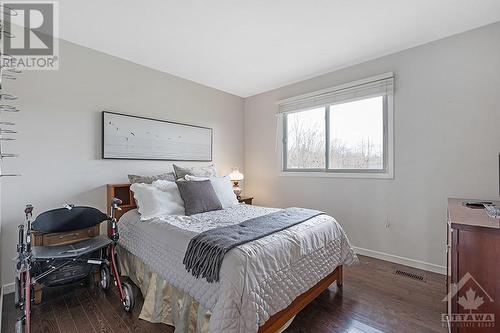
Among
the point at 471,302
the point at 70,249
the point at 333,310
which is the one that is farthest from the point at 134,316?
the point at 471,302

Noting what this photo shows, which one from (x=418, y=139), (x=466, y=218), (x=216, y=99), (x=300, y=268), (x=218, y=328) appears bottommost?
(x=218, y=328)

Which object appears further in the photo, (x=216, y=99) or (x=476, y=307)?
(x=216, y=99)

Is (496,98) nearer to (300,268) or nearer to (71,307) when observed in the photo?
(300,268)

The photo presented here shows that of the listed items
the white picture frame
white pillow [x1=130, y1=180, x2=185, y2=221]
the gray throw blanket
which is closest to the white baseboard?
the gray throw blanket

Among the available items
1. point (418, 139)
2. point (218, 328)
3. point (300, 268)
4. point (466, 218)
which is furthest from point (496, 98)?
point (218, 328)

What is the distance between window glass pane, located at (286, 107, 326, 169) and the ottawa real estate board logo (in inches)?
124

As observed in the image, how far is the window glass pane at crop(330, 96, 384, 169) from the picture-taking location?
3.03 meters

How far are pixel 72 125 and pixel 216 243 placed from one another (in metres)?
2.24

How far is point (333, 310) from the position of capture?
1918 millimetres

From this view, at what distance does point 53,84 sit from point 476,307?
388 cm

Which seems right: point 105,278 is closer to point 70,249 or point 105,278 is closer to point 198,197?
point 70,249

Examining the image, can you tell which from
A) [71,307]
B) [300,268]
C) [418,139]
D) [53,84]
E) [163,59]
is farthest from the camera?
[163,59]

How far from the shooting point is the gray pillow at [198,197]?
8.19 ft

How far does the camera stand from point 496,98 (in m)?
2.26
